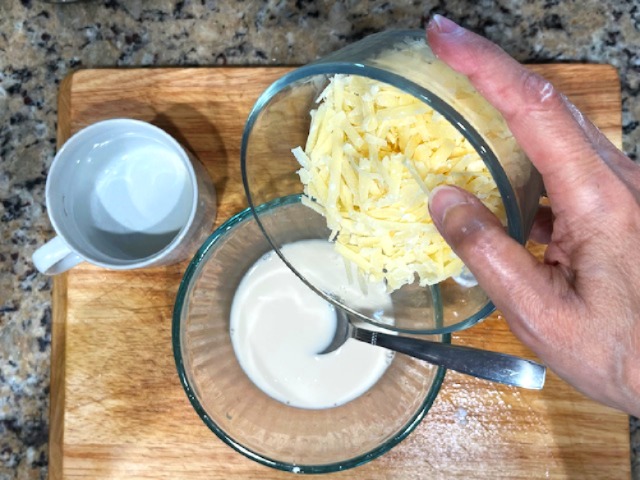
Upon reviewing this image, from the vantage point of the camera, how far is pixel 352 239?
79 cm

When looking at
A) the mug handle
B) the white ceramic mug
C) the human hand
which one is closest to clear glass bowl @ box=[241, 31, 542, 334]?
the human hand

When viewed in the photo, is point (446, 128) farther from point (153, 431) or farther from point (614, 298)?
point (153, 431)

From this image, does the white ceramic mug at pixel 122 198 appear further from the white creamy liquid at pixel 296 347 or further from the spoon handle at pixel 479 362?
the spoon handle at pixel 479 362

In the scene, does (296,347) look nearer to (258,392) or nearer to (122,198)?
(258,392)

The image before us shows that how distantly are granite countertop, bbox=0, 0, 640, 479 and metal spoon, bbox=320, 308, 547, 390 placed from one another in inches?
19.3

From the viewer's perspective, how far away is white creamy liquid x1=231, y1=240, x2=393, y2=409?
3.19 feet

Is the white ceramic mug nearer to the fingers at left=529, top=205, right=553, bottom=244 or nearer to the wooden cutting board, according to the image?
the wooden cutting board

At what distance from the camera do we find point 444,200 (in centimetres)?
67

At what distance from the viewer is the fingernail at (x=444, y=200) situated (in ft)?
2.19

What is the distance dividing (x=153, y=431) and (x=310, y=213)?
0.43 metres

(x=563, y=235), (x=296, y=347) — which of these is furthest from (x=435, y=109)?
(x=296, y=347)

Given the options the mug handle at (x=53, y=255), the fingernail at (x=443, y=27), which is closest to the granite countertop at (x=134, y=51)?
the mug handle at (x=53, y=255)

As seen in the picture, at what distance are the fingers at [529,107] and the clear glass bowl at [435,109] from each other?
24 millimetres

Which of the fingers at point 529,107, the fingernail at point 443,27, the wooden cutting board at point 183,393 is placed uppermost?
A: the fingernail at point 443,27
